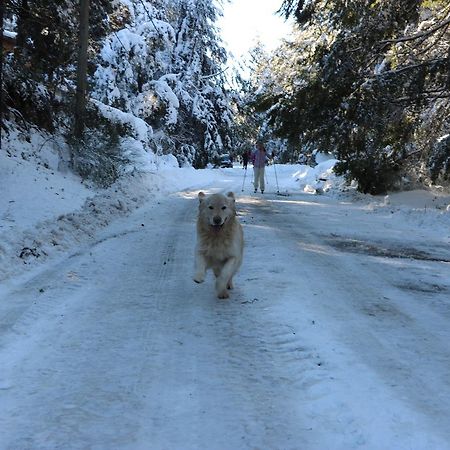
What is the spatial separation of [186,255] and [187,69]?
30936mm

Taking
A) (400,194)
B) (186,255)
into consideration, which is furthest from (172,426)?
(400,194)

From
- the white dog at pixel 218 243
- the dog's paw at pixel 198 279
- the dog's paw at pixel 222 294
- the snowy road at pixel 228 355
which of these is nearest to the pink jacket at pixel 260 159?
the snowy road at pixel 228 355

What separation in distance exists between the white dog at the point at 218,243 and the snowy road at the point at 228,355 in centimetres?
32

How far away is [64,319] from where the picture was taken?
17.5ft

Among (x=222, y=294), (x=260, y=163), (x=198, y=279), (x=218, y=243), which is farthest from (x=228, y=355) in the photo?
(x=260, y=163)

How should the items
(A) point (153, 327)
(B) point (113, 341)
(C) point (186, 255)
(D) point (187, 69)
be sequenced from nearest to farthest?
1. (B) point (113, 341)
2. (A) point (153, 327)
3. (C) point (186, 255)
4. (D) point (187, 69)

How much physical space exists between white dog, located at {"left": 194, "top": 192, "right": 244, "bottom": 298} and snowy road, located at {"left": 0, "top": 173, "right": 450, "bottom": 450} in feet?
1.06

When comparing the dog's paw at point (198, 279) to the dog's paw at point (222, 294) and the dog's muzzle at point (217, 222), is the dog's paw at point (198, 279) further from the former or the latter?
the dog's muzzle at point (217, 222)

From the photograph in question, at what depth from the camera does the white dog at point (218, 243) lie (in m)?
6.13

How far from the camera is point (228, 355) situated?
4527 mm

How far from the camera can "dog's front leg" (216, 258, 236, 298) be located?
6109 mm

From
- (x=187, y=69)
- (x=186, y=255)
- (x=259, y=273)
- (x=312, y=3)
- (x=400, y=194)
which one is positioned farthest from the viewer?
(x=187, y=69)

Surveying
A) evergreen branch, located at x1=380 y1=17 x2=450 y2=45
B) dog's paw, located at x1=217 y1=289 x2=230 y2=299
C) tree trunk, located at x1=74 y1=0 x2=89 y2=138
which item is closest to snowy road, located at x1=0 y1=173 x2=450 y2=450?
dog's paw, located at x1=217 y1=289 x2=230 y2=299

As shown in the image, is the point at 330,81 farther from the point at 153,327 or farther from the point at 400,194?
the point at 153,327
